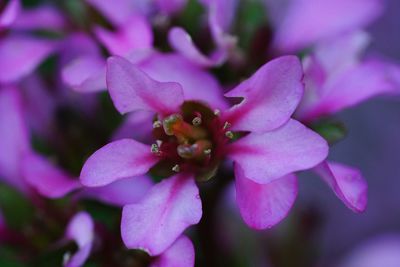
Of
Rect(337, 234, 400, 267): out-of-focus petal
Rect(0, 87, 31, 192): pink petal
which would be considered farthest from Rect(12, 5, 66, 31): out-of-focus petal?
Rect(337, 234, 400, 267): out-of-focus petal

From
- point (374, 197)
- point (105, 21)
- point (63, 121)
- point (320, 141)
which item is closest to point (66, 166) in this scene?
point (63, 121)

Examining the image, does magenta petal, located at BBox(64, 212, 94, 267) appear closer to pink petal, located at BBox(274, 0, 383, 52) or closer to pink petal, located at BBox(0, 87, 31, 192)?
pink petal, located at BBox(0, 87, 31, 192)

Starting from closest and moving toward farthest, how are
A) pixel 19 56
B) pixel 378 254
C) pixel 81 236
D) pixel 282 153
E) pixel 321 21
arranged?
pixel 282 153, pixel 81 236, pixel 19 56, pixel 321 21, pixel 378 254

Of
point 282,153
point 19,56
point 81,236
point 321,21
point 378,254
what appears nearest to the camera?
point 282,153

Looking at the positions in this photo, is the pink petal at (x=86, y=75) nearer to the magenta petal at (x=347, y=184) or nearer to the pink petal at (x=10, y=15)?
the pink petal at (x=10, y=15)

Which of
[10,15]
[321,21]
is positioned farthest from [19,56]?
[321,21]

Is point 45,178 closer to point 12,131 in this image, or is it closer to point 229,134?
point 12,131
